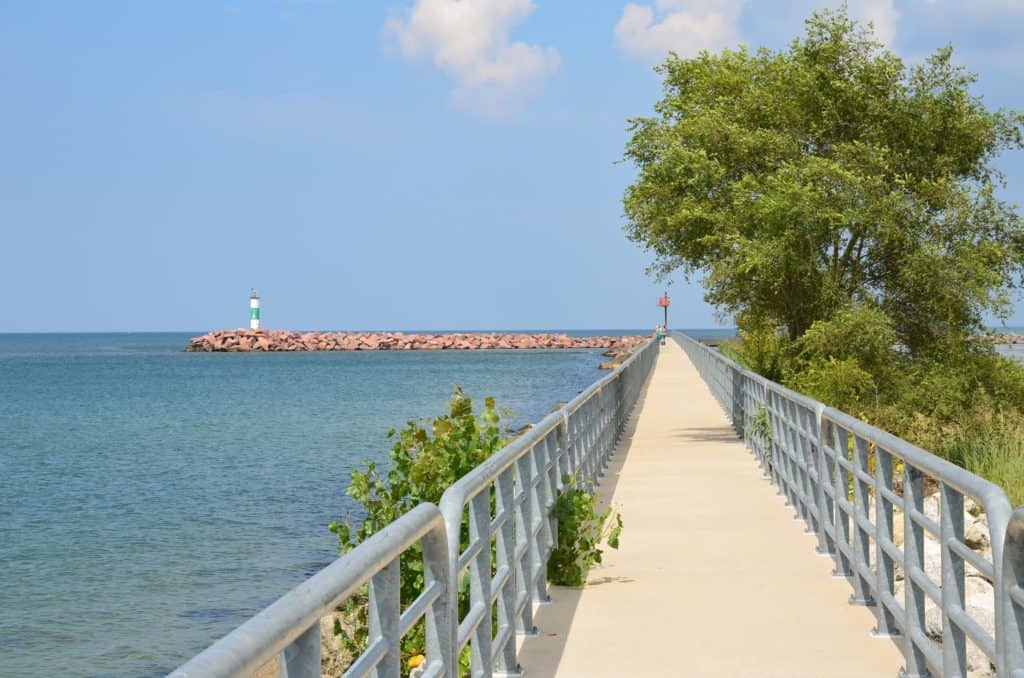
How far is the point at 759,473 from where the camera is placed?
17.5 m

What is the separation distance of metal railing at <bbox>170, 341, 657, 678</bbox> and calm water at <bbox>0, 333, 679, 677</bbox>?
6.03m

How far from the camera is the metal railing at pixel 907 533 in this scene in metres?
5.09

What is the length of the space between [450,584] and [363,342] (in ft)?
544

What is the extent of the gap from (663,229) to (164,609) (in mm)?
11853

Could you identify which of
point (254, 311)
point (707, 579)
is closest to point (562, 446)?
point (707, 579)

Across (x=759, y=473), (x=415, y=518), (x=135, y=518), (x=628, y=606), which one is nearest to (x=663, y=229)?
(x=759, y=473)

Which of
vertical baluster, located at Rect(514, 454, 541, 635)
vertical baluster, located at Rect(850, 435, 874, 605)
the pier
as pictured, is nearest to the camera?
the pier

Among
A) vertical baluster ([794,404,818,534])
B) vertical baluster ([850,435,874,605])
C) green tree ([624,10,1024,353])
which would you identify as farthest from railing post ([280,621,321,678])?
green tree ([624,10,1024,353])

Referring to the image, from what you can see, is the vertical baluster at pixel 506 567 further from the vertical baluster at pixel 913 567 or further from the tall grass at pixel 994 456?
the tall grass at pixel 994 456

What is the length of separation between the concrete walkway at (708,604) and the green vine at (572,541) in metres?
0.15

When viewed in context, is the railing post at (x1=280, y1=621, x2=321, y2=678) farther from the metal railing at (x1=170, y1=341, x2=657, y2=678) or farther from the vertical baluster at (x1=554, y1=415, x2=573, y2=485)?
the vertical baluster at (x1=554, y1=415, x2=573, y2=485)

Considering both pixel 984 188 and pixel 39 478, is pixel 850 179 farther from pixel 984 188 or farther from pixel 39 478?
pixel 39 478

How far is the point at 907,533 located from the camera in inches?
275

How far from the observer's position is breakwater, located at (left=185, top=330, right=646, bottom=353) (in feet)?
536
